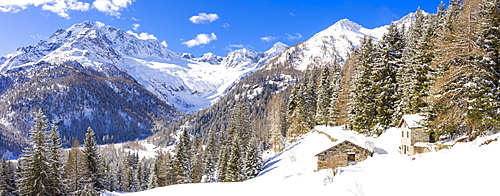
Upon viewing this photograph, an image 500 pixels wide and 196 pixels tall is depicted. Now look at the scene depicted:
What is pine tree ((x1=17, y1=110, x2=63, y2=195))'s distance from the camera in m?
29.8

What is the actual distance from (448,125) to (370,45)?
2060 cm

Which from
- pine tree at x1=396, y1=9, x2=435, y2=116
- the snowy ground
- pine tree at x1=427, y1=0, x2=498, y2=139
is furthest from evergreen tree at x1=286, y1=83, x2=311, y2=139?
the snowy ground

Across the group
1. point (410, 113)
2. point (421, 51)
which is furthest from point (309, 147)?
point (421, 51)

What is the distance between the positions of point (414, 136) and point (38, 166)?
A: 122 ft

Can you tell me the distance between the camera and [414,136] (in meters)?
25.7

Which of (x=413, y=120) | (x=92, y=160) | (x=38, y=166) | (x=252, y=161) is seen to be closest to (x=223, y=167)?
(x=252, y=161)

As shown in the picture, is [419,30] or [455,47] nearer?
[455,47]

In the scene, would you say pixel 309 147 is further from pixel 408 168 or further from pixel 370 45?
pixel 408 168

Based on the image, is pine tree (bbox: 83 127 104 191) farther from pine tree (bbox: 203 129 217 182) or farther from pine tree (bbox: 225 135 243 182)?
pine tree (bbox: 203 129 217 182)

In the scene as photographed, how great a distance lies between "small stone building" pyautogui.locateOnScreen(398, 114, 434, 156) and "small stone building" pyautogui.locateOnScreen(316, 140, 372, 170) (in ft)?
12.3

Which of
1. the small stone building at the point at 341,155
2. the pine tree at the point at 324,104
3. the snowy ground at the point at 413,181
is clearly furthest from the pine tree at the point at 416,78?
the pine tree at the point at 324,104

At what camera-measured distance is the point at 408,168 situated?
12.3 meters

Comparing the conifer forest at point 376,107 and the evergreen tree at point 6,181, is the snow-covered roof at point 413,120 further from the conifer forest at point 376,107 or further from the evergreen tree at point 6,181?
the evergreen tree at point 6,181

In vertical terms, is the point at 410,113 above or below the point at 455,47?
below
